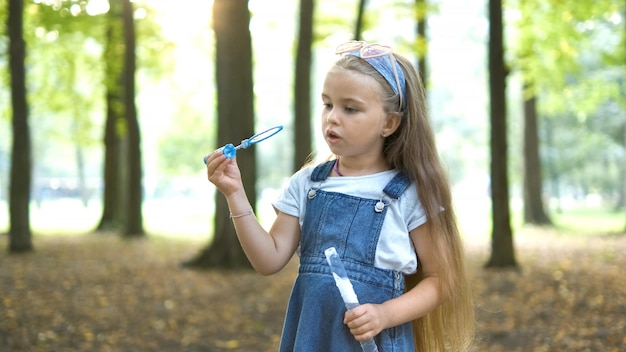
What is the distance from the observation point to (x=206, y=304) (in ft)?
29.2

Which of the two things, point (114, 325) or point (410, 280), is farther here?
point (114, 325)

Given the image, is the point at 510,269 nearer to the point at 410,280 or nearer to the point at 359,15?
the point at 359,15

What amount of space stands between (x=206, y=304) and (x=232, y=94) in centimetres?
337

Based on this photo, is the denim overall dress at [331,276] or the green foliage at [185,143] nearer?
the denim overall dress at [331,276]

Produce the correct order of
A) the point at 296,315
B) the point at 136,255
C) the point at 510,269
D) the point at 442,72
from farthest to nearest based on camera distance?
the point at 442,72, the point at 136,255, the point at 510,269, the point at 296,315

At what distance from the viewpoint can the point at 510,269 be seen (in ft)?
38.2

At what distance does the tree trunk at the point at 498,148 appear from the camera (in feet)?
36.8

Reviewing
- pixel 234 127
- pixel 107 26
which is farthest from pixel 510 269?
pixel 107 26

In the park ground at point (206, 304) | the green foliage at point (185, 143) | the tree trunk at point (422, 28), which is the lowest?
the park ground at point (206, 304)

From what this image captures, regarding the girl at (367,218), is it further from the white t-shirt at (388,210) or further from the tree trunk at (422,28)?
the tree trunk at (422,28)

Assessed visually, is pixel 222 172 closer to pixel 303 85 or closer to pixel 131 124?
pixel 303 85

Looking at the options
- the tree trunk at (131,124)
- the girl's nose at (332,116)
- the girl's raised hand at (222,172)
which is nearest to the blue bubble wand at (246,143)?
the girl's raised hand at (222,172)

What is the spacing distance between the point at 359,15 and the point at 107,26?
698 centimetres

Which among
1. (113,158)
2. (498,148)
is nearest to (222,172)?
(498,148)
